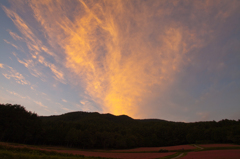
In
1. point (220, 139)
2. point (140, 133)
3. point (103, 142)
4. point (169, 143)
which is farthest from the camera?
point (140, 133)

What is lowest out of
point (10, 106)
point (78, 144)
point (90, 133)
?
point (78, 144)

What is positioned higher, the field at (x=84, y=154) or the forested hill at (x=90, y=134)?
the forested hill at (x=90, y=134)

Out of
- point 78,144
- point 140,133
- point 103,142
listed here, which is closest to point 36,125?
point 78,144

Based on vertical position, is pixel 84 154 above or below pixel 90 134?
below

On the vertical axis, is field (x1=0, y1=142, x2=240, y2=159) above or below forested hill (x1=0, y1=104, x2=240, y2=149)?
below

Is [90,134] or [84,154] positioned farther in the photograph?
[90,134]

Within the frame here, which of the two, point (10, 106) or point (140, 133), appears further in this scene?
point (140, 133)

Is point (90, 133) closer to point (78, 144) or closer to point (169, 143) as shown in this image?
point (78, 144)

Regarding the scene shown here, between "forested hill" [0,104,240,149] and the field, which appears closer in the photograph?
the field

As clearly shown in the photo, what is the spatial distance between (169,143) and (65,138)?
290 feet

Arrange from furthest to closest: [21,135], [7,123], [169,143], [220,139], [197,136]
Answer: [169,143] → [197,136] → [220,139] → [21,135] → [7,123]

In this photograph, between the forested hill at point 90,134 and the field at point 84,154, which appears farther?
the forested hill at point 90,134

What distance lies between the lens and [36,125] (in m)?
92.4

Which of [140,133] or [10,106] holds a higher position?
[10,106]
